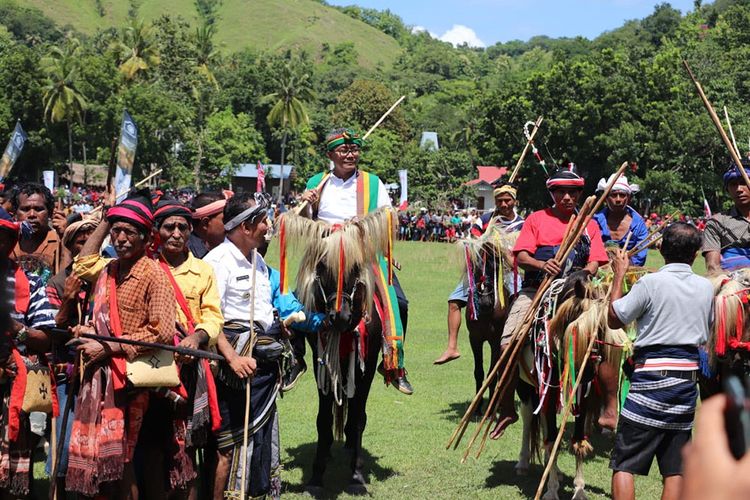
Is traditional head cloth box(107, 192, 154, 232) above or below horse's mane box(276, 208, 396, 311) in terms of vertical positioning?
above

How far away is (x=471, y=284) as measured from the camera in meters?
9.31

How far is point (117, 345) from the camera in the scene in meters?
4.90

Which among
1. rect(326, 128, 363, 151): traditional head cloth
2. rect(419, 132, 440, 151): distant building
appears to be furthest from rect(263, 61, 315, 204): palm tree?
rect(326, 128, 363, 151): traditional head cloth

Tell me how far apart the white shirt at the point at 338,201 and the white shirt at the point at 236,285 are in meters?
1.83

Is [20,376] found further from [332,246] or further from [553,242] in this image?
[553,242]

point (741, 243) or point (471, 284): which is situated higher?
point (741, 243)

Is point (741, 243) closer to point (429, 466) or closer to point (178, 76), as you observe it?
Answer: point (429, 466)

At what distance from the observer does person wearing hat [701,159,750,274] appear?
7.11 meters

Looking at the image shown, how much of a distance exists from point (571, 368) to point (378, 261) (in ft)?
5.72

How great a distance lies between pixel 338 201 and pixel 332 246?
2.77ft

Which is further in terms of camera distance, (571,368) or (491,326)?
(491,326)

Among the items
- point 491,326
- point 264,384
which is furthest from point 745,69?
point 264,384

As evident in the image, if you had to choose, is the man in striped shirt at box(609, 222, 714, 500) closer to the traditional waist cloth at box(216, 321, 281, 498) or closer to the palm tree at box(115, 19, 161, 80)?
the traditional waist cloth at box(216, 321, 281, 498)

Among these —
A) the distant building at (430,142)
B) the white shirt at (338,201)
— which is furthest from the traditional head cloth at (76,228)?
the distant building at (430,142)
